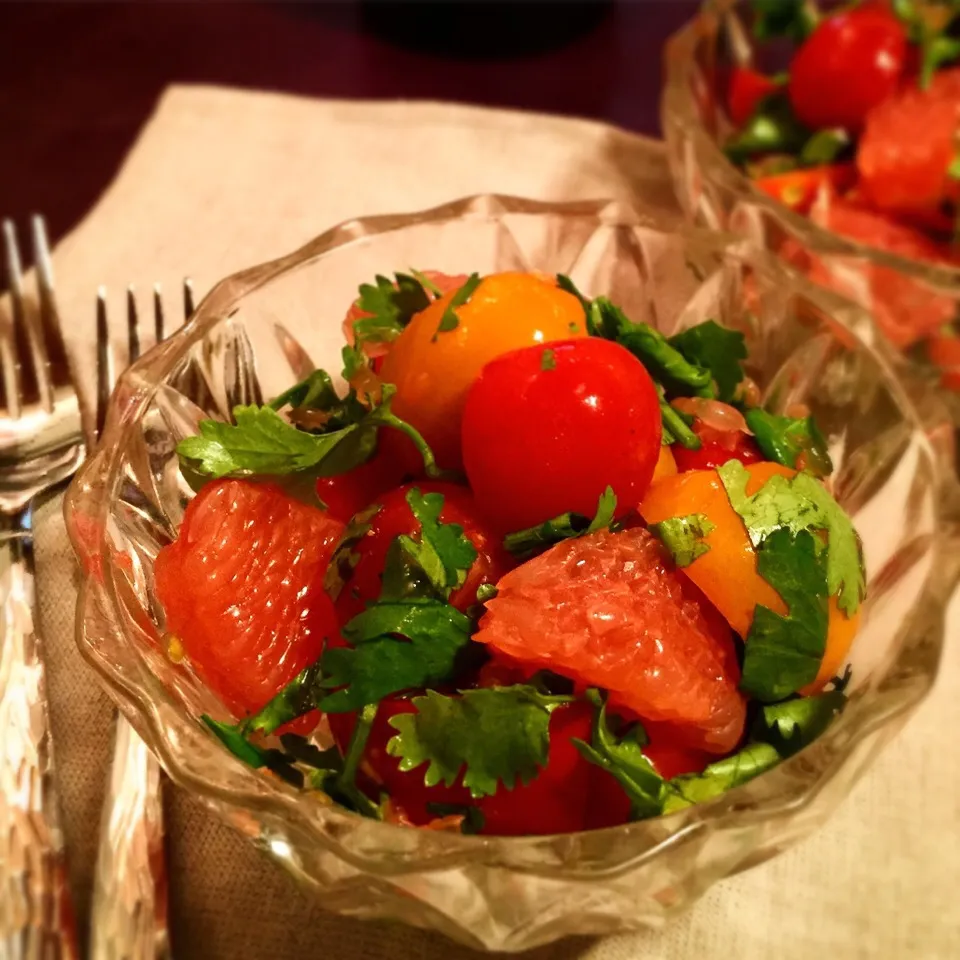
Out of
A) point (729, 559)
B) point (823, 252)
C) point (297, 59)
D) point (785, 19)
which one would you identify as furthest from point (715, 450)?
point (297, 59)

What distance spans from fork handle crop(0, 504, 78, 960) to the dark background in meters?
1.14

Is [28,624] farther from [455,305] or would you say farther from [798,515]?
[798,515]

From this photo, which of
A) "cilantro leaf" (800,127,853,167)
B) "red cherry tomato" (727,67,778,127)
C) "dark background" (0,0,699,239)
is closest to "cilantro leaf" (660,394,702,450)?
"cilantro leaf" (800,127,853,167)

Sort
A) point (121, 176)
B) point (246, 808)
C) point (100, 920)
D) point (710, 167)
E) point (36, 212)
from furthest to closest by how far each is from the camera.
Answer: point (36, 212), point (121, 176), point (710, 167), point (100, 920), point (246, 808)

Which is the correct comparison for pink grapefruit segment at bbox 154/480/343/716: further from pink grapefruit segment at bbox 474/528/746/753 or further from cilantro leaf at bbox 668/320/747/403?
cilantro leaf at bbox 668/320/747/403

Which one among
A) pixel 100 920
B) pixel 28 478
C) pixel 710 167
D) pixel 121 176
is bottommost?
pixel 100 920

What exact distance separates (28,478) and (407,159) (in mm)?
828

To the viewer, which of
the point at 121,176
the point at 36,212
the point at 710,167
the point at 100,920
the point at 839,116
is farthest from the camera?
the point at 36,212

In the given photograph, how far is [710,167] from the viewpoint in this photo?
126 centimetres

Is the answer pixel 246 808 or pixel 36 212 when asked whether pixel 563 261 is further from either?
pixel 36 212

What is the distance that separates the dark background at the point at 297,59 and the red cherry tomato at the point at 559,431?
1.32 meters

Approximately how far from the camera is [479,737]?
0.66m

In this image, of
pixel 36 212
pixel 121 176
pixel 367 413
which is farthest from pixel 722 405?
pixel 36 212

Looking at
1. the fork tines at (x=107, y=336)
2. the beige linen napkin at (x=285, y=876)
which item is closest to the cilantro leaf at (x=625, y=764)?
the beige linen napkin at (x=285, y=876)
